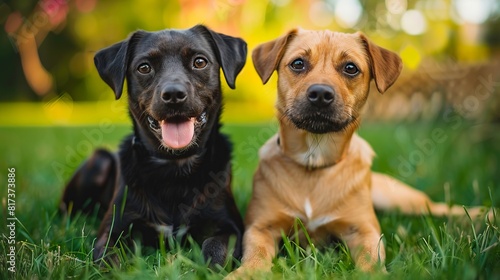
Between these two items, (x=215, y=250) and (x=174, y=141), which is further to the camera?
(x=174, y=141)

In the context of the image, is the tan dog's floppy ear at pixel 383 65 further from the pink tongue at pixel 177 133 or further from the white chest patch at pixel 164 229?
the white chest patch at pixel 164 229

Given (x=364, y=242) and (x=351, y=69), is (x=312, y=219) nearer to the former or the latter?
(x=364, y=242)

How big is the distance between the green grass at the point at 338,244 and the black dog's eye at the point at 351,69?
1.10 metres

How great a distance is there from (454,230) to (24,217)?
117 inches

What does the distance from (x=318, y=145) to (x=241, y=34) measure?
4.49 m

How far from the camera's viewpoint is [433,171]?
5516 millimetres

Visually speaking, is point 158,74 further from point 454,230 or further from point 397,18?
point 397,18

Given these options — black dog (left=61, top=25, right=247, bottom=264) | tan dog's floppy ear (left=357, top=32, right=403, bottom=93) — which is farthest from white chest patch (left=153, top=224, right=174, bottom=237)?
tan dog's floppy ear (left=357, top=32, right=403, bottom=93)

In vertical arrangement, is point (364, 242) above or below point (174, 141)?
below

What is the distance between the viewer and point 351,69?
11.4 feet

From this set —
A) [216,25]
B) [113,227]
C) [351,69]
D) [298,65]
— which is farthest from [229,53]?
[216,25]

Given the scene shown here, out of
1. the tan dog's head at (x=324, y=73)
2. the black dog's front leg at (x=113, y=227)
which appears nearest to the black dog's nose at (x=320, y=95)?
the tan dog's head at (x=324, y=73)

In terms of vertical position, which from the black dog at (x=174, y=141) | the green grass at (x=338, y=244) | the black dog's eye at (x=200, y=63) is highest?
the black dog's eye at (x=200, y=63)

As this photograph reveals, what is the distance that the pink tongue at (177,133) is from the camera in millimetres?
3207
